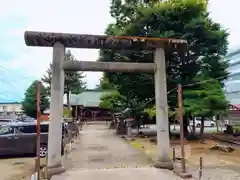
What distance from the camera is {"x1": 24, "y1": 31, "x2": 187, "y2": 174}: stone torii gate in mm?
8453

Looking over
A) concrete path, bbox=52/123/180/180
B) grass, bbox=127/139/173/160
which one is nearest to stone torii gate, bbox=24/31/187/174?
concrete path, bbox=52/123/180/180

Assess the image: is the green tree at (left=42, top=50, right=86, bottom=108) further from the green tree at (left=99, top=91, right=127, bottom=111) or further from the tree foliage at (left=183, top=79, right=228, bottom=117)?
the tree foliage at (left=183, top=79, right=228, bottom=117)

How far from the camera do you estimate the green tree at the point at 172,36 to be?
16.6 m

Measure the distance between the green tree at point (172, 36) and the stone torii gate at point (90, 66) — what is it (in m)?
6.62

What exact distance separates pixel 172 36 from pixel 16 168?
11.8 metres

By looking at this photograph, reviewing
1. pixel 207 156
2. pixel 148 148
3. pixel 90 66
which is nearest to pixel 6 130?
pixel 90 66

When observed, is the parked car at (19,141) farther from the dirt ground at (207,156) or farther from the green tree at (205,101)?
the green tree at (205,101)

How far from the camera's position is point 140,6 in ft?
56.3

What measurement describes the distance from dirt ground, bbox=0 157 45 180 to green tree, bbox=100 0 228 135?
9126 mm

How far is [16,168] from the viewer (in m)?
10.1

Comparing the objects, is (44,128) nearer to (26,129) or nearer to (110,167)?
(26,129)

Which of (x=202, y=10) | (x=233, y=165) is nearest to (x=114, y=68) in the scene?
(x=233, y=165)

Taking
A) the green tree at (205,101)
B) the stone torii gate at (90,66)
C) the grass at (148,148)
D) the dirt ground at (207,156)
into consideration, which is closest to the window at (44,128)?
the stone torii gate at (90,66)

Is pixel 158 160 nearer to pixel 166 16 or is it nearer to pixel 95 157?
pixel 95 157
